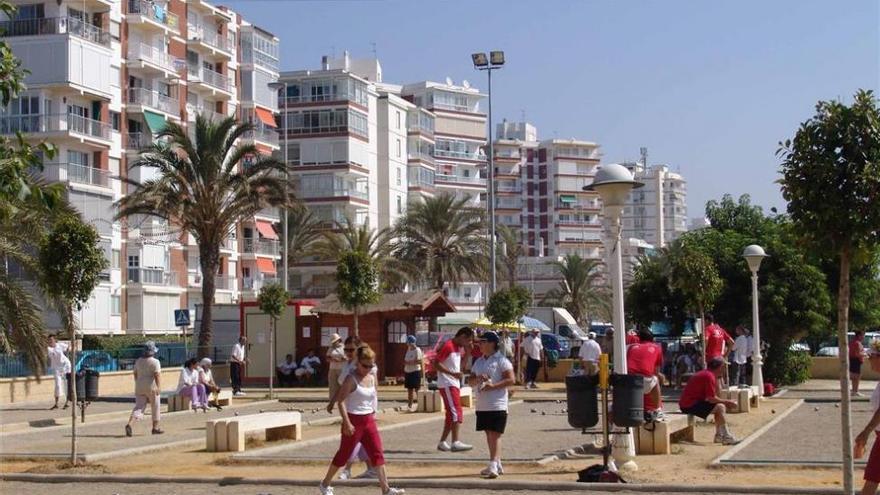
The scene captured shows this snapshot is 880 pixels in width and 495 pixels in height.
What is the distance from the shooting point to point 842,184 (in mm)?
9781

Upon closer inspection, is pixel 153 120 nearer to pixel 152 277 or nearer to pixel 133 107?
pixel 133 107

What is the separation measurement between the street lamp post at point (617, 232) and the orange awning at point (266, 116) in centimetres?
6215

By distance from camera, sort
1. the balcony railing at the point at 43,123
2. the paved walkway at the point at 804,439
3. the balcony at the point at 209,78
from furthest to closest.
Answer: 1. the balcony at the point at 209,78
2. the balcony railing at the point at 43,123
3. the paved walkway at the point at 804,439

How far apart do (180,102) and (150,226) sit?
7.66 m

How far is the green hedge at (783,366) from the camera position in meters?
36.0

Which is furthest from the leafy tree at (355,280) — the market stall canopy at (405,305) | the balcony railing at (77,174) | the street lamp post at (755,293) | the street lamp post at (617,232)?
the balcony railing at (77,174)

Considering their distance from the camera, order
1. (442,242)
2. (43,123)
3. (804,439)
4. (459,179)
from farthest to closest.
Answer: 1. (459,179)
2. (442,242)
3. (43,123)
4. (804,439)

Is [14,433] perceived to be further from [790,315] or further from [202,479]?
[790,315]

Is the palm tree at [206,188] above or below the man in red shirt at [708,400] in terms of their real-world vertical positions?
above

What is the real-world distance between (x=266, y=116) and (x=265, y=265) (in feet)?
30.3

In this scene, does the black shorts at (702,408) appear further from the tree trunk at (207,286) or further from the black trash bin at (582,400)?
the tree trunk at (207,286)

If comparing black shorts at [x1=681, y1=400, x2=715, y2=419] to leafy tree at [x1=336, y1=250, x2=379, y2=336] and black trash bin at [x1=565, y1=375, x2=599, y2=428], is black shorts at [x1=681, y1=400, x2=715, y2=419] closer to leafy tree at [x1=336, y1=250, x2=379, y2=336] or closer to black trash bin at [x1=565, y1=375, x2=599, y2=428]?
black trash bin at [x1=565, y1=375, x2=599, y2=428]

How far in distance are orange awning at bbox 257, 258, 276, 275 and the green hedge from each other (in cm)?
4349

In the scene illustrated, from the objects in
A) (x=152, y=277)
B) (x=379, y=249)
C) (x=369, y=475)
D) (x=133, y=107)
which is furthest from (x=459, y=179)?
(x=369, y=475)
